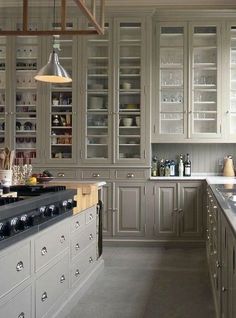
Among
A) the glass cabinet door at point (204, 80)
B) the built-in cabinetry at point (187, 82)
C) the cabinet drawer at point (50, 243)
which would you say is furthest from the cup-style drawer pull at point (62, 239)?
the glass cabinet door at point (204, 80)

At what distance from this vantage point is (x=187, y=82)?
6.41 meters

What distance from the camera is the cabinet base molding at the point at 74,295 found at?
129 inches

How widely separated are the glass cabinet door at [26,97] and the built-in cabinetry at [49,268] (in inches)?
84.2

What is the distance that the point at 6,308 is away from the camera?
7.68ft

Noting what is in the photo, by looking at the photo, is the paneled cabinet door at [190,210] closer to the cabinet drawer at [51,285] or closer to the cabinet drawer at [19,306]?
the cabinet drawer at [51,285]

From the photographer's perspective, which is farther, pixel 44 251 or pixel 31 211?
pixel 44 251

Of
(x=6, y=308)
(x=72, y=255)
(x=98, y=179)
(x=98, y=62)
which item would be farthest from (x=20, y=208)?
(x=98, y=62)

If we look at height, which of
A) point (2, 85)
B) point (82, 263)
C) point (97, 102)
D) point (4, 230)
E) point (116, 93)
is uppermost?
point (2, 85)

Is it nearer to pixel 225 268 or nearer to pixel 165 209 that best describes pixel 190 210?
pixel 165 209

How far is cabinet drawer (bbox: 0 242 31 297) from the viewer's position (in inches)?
91.4

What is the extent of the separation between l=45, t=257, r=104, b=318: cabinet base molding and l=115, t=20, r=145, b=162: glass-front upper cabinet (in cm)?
196

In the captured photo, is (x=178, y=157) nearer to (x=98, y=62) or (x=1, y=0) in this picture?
(x=98, y=62)

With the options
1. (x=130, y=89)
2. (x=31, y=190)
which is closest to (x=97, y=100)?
(x=130, y=89)

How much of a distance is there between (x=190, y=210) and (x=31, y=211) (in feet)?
12.5
